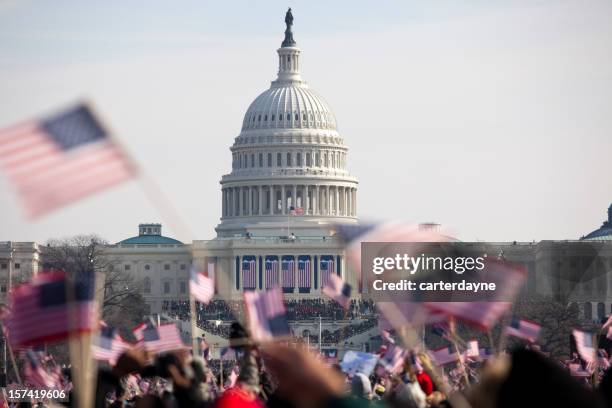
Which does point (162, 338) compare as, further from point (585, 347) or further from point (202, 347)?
point (585, 347)

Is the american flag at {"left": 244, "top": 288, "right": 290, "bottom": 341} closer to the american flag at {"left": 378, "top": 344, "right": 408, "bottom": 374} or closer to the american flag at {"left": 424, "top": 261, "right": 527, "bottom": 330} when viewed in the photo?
the american flag at {"left": 424, "top": 261, "right": 527, "bottom": 330}

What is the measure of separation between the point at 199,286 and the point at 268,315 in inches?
585

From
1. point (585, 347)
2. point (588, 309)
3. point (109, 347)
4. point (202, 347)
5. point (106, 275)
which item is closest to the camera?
point (109, 347)

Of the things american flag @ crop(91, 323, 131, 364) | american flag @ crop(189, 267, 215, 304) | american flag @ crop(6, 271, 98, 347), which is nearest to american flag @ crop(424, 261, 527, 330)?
american flag @ crop(6, 271, 98, 347)

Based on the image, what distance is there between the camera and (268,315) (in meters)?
20.0

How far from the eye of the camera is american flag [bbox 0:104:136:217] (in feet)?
58.3

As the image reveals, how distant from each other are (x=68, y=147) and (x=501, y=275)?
775 centimetres

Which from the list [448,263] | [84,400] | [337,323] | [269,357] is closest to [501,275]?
[84,400]

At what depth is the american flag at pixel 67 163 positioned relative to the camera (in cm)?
1777

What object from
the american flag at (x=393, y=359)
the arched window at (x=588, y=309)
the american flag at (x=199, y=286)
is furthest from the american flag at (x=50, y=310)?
the arched window at (x=588, y=309)

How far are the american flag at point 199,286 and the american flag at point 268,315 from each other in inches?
418

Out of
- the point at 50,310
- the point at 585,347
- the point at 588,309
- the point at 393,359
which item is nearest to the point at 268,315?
the point at 50,310

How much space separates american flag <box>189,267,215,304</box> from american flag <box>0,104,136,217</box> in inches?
545

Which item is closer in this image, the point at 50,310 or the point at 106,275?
the point at 50,310
